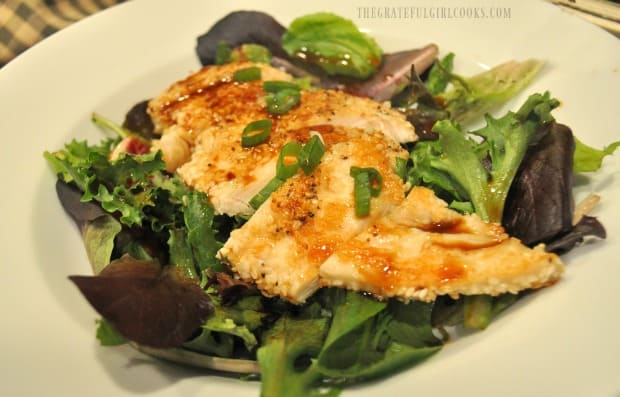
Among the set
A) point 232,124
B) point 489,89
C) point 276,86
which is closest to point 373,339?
point 232,124

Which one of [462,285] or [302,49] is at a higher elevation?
[302,49]

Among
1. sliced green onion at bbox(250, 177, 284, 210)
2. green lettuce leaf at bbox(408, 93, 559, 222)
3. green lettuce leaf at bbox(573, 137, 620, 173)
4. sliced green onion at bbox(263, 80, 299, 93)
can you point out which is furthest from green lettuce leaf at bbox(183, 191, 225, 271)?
green lettuce leaf at bbox(573, 137, 620, 173)

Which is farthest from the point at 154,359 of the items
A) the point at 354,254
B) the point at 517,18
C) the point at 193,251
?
the point at 517,18

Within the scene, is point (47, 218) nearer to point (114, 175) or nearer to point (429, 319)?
point (114, 175)

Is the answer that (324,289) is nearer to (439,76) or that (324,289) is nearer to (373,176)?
(373,176)

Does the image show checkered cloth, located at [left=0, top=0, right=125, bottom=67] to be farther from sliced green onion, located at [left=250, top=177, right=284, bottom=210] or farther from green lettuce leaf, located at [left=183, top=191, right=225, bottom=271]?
sliced green onion, located at [left=250, top=177, right=284, bottom=210]

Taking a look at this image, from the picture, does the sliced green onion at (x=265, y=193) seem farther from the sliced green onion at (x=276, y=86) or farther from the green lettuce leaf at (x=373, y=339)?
the sliced green onion at (x=276, y=86)
